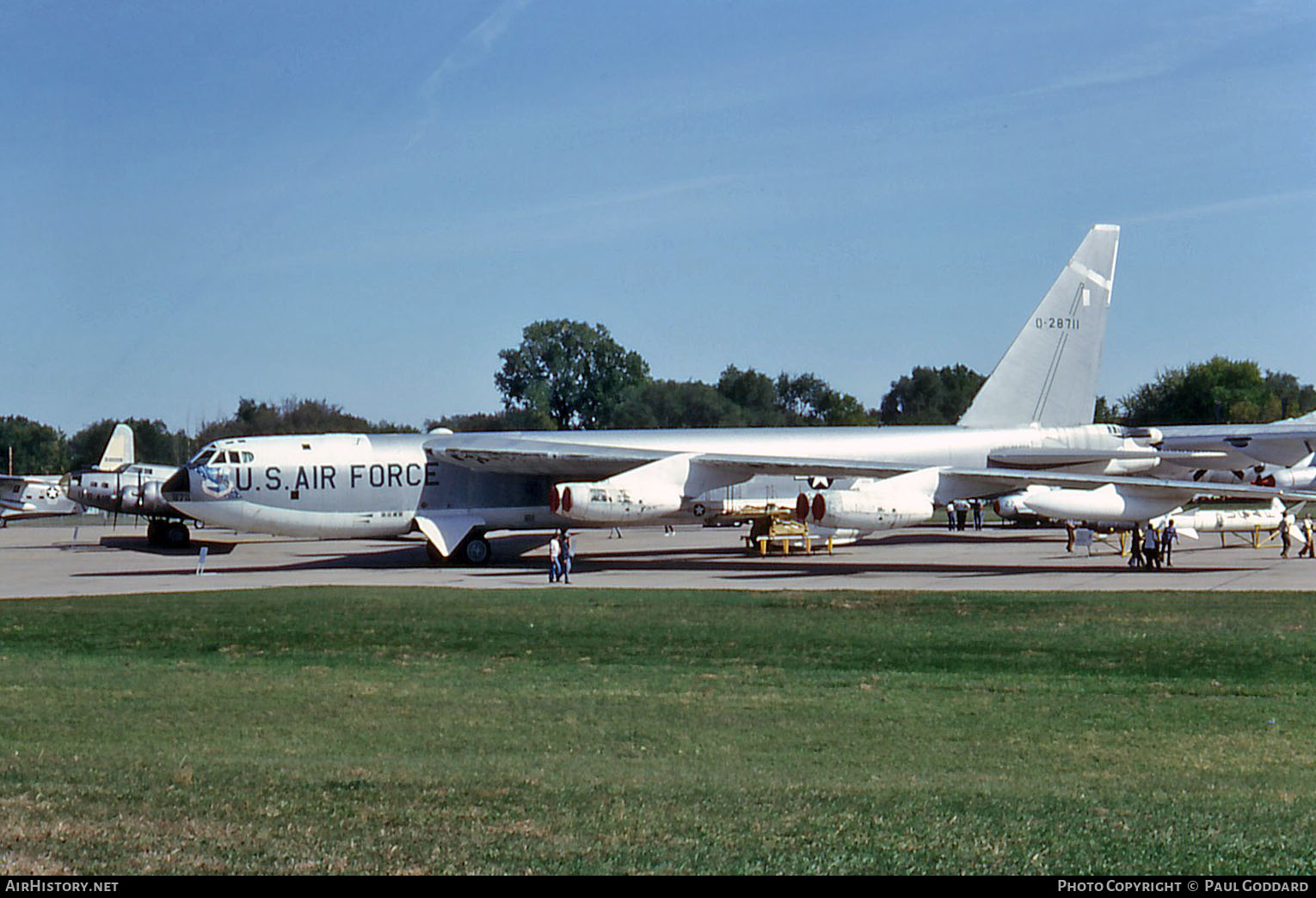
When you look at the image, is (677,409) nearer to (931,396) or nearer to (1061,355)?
(931,396)

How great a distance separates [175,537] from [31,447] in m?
66.1

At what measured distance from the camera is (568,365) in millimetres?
89750

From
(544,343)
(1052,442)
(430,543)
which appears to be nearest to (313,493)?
(430,543)

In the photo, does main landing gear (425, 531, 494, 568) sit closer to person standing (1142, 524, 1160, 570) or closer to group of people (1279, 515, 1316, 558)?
person standing (1142, 524, 1160, 570)

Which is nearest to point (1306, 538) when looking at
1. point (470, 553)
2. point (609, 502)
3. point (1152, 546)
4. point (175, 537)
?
point (1152, 546)

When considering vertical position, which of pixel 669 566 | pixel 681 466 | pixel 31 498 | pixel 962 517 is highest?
pixel 681 466

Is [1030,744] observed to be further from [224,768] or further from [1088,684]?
[224,768]

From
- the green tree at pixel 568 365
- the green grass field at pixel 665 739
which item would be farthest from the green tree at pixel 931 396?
the green grass field at pixel 665 739

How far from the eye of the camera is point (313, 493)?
30.4 meters

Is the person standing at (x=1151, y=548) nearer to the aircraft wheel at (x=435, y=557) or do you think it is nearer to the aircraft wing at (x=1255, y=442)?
the aircraft wing at (x=1255, y=442)

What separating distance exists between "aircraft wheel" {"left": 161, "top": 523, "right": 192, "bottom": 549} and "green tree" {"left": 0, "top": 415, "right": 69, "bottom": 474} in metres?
59.4

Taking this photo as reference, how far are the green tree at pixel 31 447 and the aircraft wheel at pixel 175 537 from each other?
59369 mm

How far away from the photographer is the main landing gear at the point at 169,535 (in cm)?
3972
